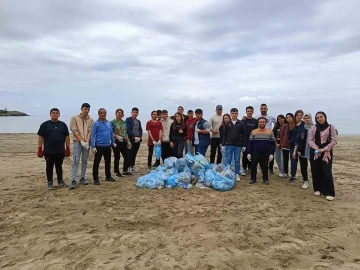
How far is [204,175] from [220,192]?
65cm

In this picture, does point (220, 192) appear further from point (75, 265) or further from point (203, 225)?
point (75, 265)

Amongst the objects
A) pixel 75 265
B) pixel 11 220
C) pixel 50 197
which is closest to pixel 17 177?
pixel 50 197

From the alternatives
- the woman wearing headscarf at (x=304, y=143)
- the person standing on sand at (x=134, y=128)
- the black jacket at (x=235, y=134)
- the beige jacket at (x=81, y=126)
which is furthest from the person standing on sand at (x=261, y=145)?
the beige jacket at (x=81, y=126)

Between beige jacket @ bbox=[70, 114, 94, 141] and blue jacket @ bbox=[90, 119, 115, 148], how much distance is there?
0.13 metres

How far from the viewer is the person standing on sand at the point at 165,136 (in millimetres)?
8391

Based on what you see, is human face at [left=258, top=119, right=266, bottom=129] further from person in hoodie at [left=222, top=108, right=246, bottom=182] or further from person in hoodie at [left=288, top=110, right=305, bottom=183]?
person in hoodie at [left=288, top=110, right=305, bottom=183]

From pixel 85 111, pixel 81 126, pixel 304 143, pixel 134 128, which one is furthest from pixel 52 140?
pixel 304 143

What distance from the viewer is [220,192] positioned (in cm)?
609

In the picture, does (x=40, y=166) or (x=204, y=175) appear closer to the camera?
(x=204, y=175)

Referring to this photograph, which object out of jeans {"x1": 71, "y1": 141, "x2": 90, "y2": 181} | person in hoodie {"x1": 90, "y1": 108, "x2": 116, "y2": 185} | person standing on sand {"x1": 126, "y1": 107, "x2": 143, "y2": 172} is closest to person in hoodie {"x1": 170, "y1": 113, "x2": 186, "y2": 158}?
person standing on sand {"x1": 126, "y1": 107, "x2": 143, "y2": 172}

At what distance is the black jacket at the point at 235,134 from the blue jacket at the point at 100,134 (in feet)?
9.36

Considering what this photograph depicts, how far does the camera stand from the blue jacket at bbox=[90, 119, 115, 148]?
668cm

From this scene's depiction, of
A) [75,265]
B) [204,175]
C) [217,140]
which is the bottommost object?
[75,265]

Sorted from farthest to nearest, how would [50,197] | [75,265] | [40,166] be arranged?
[40,166] → [50,197] → [75,265]
